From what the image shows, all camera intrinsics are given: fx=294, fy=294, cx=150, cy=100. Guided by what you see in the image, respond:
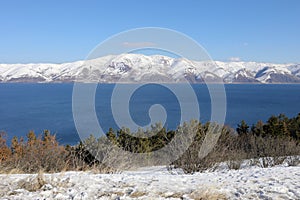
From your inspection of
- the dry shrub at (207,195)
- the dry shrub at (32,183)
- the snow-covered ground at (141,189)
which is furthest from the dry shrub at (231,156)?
the dry shrub at (32,183)

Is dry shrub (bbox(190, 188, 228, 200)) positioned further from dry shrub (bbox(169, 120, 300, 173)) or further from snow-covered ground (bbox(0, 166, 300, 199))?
dry shrub (bbox(169, 120, 300, 173))

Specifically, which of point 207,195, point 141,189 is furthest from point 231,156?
point 141,189

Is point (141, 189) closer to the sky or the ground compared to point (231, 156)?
closer to the sky

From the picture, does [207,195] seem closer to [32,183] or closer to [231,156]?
[32,183]

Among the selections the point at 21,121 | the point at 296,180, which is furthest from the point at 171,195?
the point at 21,121

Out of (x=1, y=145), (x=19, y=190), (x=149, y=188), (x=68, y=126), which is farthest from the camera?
(x=68, y=126)

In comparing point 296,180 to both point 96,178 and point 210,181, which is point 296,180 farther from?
point 96,178

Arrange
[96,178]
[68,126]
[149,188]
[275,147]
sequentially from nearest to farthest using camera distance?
1. [149,188]
2. [96,178]
3. [275,147]
4. [68,126]

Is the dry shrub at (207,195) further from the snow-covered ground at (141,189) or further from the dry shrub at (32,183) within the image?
the dry shrub at (32,183)

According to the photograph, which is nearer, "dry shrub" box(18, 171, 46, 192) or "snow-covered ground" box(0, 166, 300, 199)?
Result: "snow-covered ground" box(0, 166, 300, 199)

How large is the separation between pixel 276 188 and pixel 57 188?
370cm

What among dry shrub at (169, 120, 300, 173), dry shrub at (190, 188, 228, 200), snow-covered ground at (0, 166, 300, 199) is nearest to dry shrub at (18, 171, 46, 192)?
snow-covered ground at (0, 166, 300, 199)

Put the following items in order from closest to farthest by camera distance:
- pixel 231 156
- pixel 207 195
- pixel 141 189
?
pixel 207 195, pixel 141 189, pixel 231 156

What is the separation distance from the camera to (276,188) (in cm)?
508
